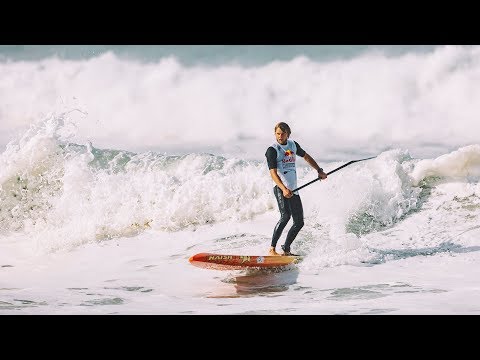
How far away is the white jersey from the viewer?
4211 mm

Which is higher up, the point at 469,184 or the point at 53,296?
the point at 469,184

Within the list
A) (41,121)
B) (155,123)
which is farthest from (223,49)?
(41,121)

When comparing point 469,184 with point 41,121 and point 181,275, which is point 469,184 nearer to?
point 181,275

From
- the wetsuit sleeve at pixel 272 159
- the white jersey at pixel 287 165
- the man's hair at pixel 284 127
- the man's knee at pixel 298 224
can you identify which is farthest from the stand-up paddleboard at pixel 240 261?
the man's hair at pixel 284 127

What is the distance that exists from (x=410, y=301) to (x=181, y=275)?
1.53m

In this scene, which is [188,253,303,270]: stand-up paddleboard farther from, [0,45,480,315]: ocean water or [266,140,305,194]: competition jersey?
[266,140,305,194]: competition jersey

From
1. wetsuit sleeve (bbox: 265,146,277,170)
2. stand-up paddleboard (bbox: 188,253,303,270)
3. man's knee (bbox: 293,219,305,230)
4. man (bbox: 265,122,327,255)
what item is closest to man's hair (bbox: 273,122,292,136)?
man (bbox: 265,122,327,255)

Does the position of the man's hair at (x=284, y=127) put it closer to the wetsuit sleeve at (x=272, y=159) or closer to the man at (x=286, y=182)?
the man at (x=286, y=182)

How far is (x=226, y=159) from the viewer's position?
468 centimetres

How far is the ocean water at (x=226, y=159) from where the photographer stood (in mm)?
4379

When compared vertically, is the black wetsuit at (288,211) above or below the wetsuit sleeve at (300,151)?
below

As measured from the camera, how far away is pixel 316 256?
14.2 feet

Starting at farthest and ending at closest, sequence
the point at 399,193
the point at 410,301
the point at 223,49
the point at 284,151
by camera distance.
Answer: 1. the point at 399,193
2. the point at 223,49
3. the point at 284,151
4. the point at 410,301

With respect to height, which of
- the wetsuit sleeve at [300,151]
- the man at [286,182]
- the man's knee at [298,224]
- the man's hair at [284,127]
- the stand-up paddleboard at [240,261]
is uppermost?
the man's hair at [284,127]
